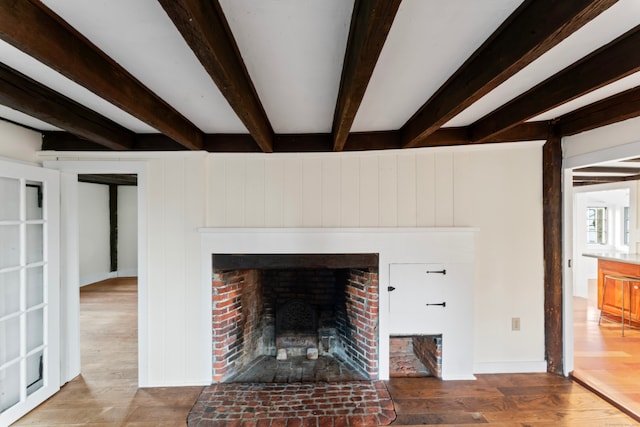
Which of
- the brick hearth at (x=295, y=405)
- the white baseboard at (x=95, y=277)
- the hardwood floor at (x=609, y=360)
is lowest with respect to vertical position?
the brick hearth at (x=295, y=405)

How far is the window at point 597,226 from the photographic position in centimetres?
598

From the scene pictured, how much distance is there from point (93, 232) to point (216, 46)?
22.1 feet

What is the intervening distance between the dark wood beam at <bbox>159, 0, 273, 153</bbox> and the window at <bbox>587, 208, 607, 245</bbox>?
7683 mm

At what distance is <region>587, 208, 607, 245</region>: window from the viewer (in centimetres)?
598

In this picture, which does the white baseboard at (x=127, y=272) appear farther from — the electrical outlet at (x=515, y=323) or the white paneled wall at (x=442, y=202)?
the electrical outlet at (x=515, y=323)

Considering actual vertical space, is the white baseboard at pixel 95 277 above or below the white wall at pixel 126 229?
below

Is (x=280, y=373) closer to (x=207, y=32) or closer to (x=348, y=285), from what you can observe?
(x=348, y=285)

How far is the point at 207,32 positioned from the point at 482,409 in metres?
2.92

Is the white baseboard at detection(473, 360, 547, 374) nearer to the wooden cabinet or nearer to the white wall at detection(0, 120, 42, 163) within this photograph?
the wooden cabinet

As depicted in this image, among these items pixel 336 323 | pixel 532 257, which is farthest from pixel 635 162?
pixel 336 323

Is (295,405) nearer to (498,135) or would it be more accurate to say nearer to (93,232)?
(498,135)

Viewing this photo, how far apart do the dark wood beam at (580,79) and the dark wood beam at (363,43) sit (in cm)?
118

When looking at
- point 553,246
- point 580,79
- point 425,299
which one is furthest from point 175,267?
point 553,246

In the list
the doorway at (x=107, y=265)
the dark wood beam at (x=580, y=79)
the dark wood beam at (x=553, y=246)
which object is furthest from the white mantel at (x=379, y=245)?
the doorway at (x=107, y=265)
